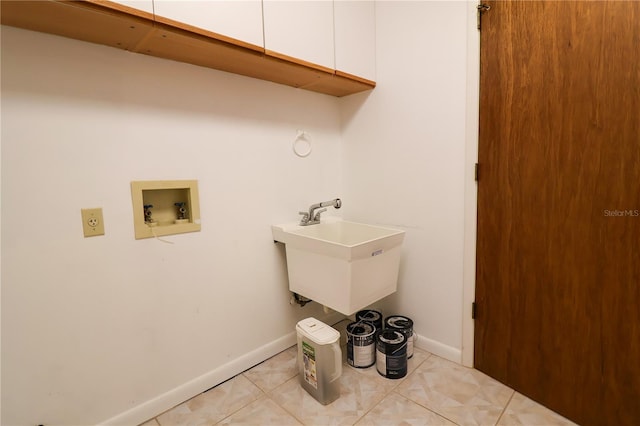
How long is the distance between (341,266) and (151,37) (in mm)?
1233

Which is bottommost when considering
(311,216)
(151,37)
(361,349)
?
(361,349)

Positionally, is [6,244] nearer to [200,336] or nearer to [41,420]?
[41,420]

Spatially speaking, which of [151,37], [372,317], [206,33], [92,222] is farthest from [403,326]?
[151,37]

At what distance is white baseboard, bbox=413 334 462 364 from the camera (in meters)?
1.77

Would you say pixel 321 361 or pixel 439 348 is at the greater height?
pixel 321 361

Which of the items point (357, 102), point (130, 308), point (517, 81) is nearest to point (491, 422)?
point (517, 81)

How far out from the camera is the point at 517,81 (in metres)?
1.41

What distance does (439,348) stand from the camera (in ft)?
6.04

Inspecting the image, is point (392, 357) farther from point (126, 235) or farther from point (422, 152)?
point (126, 235)

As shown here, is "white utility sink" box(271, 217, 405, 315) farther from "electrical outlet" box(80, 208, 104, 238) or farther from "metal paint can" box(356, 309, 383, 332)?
"electrical outlet" box(80, 208, 104, 238)

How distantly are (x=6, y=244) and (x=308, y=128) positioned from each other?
4.97 ft

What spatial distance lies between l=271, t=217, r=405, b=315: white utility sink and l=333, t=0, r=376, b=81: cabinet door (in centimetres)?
96

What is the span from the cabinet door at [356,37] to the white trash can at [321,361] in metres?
1.41

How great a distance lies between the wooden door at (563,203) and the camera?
116 centimetres
